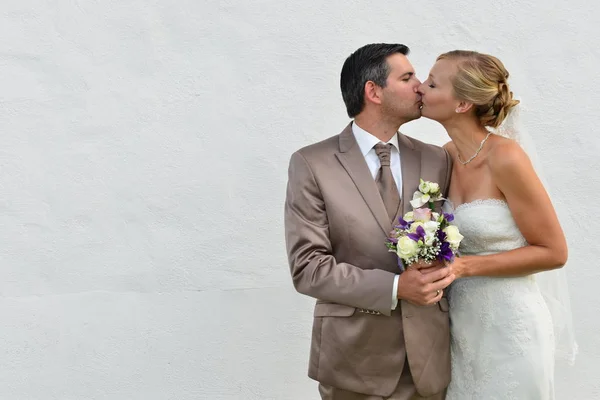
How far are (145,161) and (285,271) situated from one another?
3.22 ft

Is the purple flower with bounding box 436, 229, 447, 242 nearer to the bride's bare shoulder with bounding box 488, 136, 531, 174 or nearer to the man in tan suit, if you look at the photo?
the man in tan suit

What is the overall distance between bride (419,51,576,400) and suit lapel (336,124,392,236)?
0.35 m

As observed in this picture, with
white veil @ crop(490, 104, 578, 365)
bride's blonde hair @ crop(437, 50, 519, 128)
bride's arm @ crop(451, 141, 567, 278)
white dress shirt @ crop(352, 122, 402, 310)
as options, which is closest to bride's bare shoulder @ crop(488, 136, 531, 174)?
bride's arm @ crop(451, 141, 567, 278)

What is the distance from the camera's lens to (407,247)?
3199mm

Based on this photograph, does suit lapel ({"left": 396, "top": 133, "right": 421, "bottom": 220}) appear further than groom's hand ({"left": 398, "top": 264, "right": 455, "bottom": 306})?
Yes

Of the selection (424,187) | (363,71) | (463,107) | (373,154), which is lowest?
Result: (424,187)

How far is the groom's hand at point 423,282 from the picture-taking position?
10.8 feet

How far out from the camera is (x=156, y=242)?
4785 millimetres

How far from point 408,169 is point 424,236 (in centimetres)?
43

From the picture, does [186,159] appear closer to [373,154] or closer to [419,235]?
[373,154]

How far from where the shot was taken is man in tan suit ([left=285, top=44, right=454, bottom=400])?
A: 3363 mm

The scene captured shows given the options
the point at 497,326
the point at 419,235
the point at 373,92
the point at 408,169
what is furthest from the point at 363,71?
the point at 497,326

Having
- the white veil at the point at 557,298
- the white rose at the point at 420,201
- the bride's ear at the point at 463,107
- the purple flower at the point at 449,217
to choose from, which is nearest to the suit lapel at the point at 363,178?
the white rose at the point at 420,201

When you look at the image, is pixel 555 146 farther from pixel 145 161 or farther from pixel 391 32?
pixel 145 161
